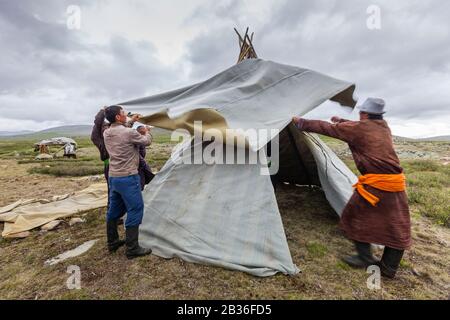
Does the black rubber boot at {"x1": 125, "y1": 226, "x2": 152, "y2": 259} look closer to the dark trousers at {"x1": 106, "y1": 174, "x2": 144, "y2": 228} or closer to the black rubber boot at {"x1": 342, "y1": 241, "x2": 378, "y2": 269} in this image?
the dark trousers at {"x1": 106, "y1": 174, "x2": 144, "y2": 228}

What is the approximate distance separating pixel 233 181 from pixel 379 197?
1.87 m

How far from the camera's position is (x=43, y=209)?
547 centimetres

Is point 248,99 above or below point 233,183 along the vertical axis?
above

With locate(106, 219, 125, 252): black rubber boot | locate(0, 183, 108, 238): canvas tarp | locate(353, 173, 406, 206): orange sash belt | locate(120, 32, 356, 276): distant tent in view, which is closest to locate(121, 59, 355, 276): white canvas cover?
locate(120, 32, 356, 276): distant tent

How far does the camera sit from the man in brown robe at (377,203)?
3.04 m

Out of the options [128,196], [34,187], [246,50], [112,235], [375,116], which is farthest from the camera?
[34,187]

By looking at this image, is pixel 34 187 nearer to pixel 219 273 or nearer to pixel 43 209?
pixel 43 209

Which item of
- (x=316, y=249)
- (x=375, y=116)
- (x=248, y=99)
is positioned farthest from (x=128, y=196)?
(x=375, y=116)

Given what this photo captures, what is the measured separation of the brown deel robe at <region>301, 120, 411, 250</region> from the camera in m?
3.04

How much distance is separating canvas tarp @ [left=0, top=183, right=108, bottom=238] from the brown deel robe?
5300 millimetres

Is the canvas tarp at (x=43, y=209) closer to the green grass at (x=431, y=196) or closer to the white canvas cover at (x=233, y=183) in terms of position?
the white canvas cover at (x=233, y=183)

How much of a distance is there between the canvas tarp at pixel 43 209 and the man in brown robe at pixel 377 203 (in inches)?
208

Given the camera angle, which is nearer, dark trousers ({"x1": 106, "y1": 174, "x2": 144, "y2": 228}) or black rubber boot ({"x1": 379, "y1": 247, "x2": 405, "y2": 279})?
black rubber boot ({"x1": 379, "y1": 247, "x2": 405, "y2": 279})
